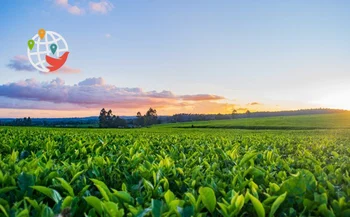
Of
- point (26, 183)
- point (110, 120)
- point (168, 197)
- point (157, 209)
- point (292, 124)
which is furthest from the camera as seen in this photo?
point (110, 120)

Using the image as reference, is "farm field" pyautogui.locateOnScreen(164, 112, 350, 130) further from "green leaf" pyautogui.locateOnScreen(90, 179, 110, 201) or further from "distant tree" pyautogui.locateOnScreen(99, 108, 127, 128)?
"green leaf" pyautogui.locateOnScreen(90, 179, 110, 201)

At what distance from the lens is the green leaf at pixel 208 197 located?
84.0 inches

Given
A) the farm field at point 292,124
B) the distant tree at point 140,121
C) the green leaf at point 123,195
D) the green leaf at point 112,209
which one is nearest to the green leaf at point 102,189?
the green leaf at point 123,195

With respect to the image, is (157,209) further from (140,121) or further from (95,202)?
(140,121)

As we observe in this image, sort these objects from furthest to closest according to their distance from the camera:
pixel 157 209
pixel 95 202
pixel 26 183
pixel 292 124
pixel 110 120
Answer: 1. pixel 110 120
2. pixel 292 124
3. pixel 26 183
4. pixel 95 202
5. pixel 157 209

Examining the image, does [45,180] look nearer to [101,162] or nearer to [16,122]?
[101,162]

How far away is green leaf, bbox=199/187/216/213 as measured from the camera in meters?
2.13

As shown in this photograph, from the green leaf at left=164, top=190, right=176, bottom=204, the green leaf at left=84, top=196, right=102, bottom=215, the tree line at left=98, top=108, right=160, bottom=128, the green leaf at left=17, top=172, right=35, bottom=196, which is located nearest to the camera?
the green leaf at left=84, top=196, right=102, bottom=215

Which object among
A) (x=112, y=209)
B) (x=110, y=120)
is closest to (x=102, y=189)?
(x=112, y=209)

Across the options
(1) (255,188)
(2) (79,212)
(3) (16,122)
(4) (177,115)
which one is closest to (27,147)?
(2) (79,212)

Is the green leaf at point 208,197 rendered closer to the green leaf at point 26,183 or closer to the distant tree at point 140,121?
the green leaf at point 26,183

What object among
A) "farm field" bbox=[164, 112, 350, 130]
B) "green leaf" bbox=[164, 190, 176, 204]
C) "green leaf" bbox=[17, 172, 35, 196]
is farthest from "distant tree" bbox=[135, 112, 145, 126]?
"green leaf" bbox=[164, 190, 176, 204]

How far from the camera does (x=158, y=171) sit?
3033 mm

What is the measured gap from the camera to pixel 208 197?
2.15 metres
